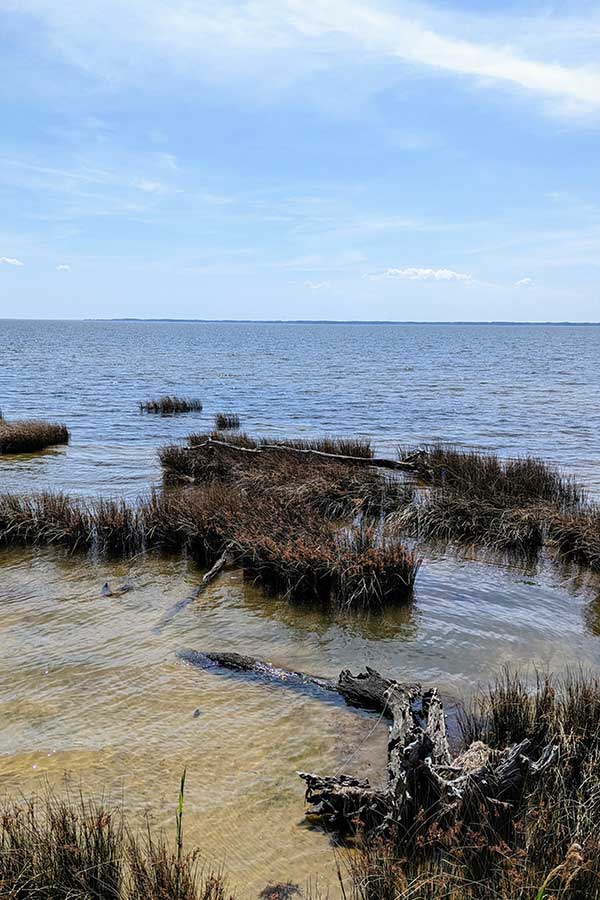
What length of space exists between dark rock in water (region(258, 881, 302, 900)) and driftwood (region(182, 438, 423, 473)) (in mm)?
10511

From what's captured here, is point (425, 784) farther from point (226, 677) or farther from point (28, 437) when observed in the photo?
point (28, 437)

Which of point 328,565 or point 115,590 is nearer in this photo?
point 328,565

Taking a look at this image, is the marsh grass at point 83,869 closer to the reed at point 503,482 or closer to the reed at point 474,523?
the reed at point 474,523

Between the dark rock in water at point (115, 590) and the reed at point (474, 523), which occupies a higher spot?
the reed at point (474, 523)

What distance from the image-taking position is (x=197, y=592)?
330 inches

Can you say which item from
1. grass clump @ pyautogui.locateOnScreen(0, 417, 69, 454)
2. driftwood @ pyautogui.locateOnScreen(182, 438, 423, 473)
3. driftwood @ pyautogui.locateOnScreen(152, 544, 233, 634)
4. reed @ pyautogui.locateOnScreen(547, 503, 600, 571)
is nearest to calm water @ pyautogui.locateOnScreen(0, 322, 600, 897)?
driftwood @ pyautogui.locateOnScreen(152, 544, 233, 634)

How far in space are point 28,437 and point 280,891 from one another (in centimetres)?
1802

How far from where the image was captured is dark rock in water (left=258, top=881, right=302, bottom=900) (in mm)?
3654

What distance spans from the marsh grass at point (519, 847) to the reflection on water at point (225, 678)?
70 centimetres

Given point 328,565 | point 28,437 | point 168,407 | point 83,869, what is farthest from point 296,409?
point 83,869

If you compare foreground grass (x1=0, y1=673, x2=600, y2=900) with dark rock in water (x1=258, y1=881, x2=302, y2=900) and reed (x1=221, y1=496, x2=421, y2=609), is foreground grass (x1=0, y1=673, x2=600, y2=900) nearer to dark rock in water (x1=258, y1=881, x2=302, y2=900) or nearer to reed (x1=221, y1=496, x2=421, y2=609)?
dark rock in water (x1=258, y1=881, x2=302, y2=900)

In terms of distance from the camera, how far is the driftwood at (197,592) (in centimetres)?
751

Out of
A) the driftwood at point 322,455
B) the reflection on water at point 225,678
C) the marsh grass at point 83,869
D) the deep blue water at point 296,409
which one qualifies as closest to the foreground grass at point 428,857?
the marsh grass at point 83,869

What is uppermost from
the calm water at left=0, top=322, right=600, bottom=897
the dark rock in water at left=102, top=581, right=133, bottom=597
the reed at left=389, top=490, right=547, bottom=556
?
the reed at left=389, top=490, right=547, bottom=556
